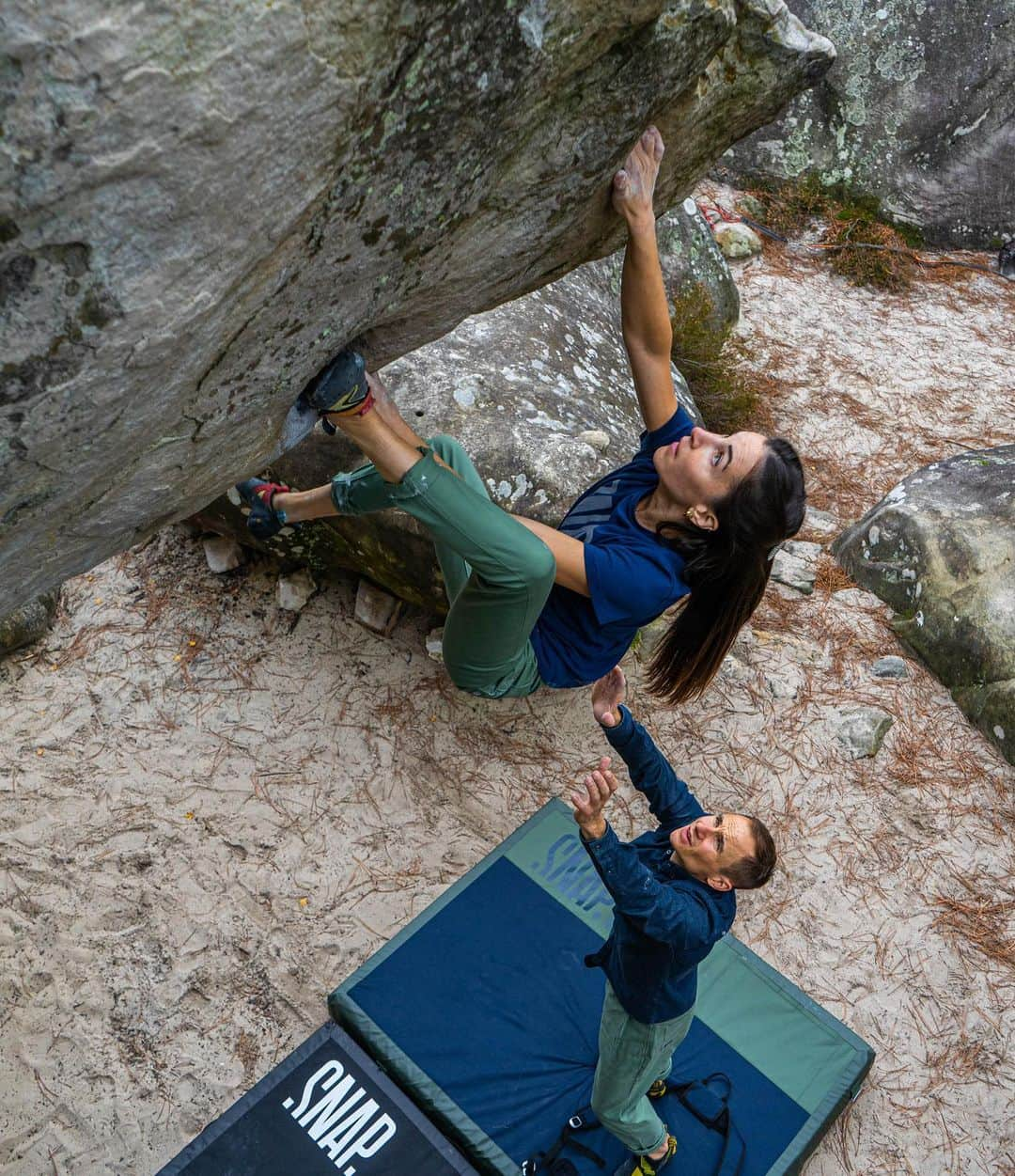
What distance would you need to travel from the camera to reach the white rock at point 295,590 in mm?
4891

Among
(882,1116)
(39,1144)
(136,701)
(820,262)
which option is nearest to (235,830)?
(136,701)

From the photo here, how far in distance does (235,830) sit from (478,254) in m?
2.87

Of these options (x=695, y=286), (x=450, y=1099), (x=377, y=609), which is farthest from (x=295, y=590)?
(x=695, y=286)

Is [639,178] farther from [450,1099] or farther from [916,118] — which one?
[916,118]

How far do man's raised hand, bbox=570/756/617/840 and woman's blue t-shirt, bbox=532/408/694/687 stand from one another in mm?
406

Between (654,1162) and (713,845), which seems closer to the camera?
(713,845)

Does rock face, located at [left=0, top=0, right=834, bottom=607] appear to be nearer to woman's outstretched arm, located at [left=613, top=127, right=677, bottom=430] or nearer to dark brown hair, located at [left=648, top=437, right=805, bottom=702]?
woman's outstretched arm, located at [left=613, top=127, right=677, bottom=430]

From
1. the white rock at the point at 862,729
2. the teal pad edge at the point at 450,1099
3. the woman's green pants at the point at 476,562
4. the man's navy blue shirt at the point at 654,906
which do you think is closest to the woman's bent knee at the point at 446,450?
the woman's green pants at the point at 476,562

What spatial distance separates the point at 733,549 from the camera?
251cm

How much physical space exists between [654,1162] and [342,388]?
2708mm

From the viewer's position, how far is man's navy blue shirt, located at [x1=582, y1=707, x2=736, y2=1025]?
96.3 inches

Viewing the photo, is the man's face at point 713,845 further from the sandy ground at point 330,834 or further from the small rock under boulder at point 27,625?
the small rock under boulder at point 27,625

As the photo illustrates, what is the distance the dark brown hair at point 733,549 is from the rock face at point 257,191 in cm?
76

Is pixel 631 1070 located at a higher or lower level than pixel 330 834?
higher
